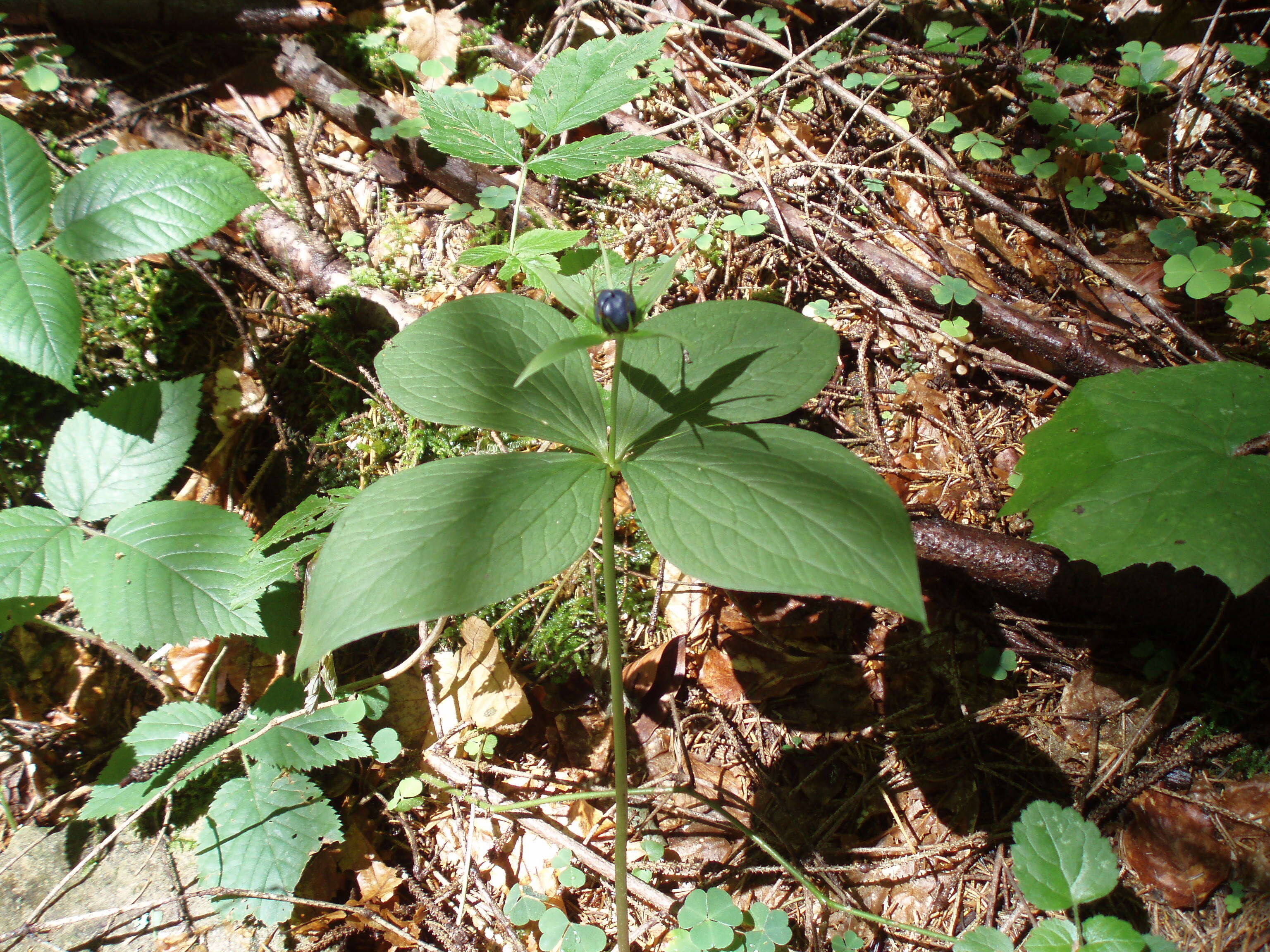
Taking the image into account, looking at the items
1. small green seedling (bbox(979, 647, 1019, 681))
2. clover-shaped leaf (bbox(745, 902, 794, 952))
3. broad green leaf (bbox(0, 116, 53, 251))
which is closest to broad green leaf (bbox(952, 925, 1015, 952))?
clover-shaped leaf (bbox(745, 902, 794, 952))

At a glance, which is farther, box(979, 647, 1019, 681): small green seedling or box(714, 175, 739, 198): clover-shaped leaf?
box(714, 175, 739, 198): clover-shaped leaf

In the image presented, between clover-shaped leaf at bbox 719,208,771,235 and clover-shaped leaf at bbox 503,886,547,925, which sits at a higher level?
clover-shaped leaf at bbox 719,208,771,235

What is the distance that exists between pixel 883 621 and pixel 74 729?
2.58 meters

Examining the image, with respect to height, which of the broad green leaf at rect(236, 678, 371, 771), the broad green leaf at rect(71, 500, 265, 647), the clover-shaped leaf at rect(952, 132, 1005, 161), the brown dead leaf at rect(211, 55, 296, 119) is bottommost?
the broad green leaf at rect(236, 678, 371, 771)

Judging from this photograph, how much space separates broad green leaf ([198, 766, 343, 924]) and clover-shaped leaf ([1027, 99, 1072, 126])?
381cm

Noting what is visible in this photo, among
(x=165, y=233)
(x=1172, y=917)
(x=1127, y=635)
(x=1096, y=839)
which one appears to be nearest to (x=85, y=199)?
(x=165, y=233)

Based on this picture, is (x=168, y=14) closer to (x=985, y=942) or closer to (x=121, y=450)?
(x=121, y=450)

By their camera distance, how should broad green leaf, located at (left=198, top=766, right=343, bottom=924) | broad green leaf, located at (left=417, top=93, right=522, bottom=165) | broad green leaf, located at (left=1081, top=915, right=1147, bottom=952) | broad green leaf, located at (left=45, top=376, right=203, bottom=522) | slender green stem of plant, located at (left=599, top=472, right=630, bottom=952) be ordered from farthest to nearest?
broad green leaf, located at (left=417, top=93, right=522, bottom=165)
broad green leaf, located at (left=45, top=376, right=203, bottom=522)
broad green leaf, located at (left=198, top=766, right=343, bottom=924)
broad green leaf, located at (left=1081, top=915, right=1147, bottom=952)
slender green stem of plant, located at (left=599, top=472, right=630, bottom=952)

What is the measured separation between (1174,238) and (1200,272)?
233 millimetres

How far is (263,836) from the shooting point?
1864 mm

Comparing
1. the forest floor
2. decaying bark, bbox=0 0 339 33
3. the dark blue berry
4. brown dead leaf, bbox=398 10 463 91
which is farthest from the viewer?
brown dead leaf, bbox=398 10 463 91

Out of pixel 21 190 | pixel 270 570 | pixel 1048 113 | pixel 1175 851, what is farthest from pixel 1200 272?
pixel 21 190

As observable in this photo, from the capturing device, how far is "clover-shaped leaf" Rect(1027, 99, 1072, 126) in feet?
10.3

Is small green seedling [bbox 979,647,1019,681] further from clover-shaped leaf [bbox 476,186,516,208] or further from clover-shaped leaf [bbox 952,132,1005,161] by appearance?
clover-shaped leaf [bbox 476,186,516,208]
